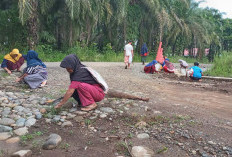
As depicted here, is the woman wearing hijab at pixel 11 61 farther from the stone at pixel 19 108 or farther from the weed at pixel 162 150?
the weed at pixel 162 150

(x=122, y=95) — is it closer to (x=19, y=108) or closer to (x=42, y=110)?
(x=42, y=110)

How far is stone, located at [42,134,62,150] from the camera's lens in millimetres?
2396

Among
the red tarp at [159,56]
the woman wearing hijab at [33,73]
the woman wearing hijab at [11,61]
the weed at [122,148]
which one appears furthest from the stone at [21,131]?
the red tarp at [159,56]

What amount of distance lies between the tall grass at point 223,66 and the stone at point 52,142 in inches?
332

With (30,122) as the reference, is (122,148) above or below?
below

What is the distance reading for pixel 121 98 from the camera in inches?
177

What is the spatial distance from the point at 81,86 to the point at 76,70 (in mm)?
267

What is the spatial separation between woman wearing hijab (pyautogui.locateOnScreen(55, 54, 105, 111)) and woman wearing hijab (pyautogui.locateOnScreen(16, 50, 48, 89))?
198cm

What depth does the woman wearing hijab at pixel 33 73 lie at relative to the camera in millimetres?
5117

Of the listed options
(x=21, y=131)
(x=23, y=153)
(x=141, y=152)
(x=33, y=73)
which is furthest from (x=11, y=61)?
(x=141, y=152)

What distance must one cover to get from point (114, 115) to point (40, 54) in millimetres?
10681

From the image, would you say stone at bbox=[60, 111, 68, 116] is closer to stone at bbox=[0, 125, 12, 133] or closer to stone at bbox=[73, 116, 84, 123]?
stone at bbox=[73, 116, 84, 123]

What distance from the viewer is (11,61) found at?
7023 mm

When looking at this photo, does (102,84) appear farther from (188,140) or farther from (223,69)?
(223,69)
